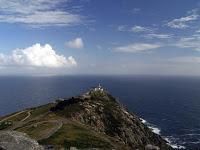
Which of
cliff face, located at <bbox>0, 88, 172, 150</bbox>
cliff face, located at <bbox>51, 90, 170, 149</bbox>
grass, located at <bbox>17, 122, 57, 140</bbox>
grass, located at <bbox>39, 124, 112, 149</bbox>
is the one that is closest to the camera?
grass, located at <bbox>39, 124, 112, 149</bbox>

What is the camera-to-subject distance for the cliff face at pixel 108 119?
128 m

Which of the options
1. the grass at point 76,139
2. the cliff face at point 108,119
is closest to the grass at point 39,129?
the grass at point 76,139

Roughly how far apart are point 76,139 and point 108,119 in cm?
4450

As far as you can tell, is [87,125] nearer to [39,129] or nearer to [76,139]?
[39,129]

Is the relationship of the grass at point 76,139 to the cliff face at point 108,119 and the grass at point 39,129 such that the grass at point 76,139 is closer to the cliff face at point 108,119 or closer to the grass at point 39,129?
the grass at point 39,129

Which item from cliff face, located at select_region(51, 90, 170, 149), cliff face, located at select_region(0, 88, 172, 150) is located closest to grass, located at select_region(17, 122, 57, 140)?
cliff face, located at select_region(0, 88, 172, 150)

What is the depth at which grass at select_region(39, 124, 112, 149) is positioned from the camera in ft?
286

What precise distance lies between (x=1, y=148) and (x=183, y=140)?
140150mm

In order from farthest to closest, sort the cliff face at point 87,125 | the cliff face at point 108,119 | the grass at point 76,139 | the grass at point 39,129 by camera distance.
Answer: the cliff face at point 108,119, the grass at point 39,129, the cliff face at point 87,125, the grass at point 76,139

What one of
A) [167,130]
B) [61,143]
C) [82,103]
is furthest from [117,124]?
[167,130]

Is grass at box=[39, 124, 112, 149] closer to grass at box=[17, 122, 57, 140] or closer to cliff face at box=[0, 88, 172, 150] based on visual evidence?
cliff face at box=[0, 88, 172, 150]

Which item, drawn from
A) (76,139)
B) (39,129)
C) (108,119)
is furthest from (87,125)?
(76,139)

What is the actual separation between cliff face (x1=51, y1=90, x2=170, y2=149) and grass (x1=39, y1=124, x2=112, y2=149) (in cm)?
2068

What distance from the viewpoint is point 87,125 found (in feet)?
399
